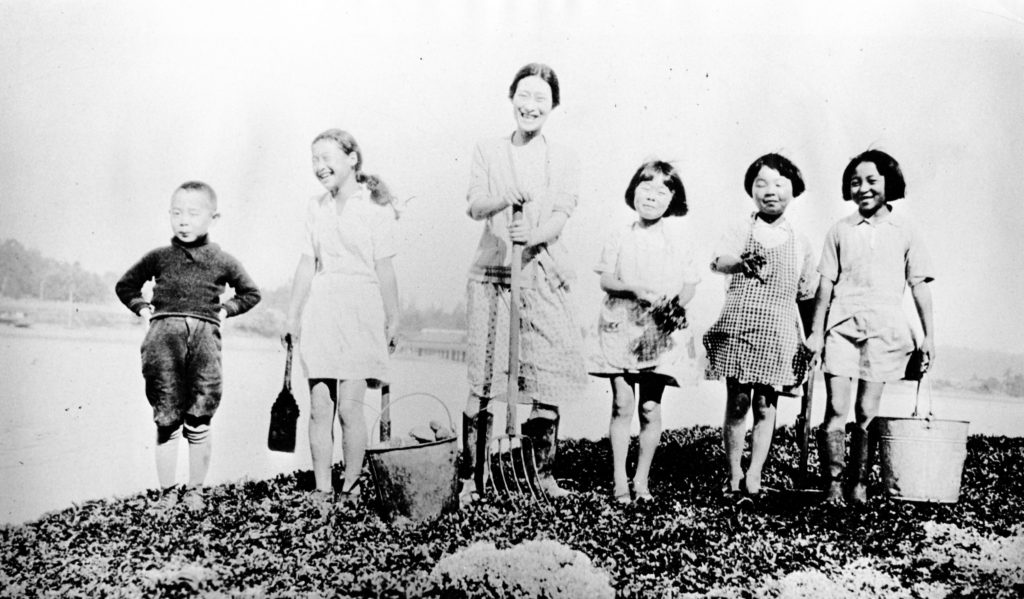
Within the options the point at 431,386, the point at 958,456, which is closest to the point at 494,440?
the point at 431,386

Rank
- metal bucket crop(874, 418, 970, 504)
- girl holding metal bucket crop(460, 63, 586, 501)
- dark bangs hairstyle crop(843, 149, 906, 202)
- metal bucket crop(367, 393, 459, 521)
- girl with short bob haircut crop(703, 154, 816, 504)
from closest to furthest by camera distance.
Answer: metal bucket crop(367, 393, 459, 521) < metal bucket crop(874, 418, 970, 504) < girl with short bob haircut crop(703, 154, 816, 504) < girl holding metal bucket crop(460, 63, 586, 501) < dark bangs hairstyle crop(843, 149, 906, 202)

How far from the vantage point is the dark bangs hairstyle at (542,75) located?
5.36 m

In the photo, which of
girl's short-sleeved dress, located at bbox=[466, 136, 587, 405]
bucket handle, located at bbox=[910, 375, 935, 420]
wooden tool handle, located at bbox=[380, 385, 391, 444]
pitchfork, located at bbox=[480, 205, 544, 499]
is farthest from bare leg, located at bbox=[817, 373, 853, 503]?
wooden tool handle, located at bbox=[380, 385, 391, 444]

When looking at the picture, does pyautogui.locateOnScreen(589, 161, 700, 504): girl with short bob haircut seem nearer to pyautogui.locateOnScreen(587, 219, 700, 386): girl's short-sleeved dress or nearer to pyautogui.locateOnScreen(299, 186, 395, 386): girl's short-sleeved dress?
pyautogui.locateOnScreen(587, 219, 700, 386): girl's short-sleeved dress

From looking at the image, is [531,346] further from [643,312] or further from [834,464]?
[834,464]

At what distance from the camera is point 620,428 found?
515cm

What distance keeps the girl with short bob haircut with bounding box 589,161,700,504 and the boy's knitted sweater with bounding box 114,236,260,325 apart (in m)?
2.03

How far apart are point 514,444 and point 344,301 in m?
1.24

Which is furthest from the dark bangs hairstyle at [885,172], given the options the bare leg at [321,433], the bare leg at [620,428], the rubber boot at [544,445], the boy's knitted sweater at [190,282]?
the boy's knitted sweater at [190,282]

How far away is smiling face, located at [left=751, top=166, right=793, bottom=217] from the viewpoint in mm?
5262

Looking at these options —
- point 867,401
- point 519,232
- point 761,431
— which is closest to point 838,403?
point 867,401

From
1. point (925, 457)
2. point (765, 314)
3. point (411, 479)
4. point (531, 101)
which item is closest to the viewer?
point (411, 479)

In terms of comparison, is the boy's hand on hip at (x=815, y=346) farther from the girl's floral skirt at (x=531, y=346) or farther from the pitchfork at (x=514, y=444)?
the pitchfork at (x=514, y=444)

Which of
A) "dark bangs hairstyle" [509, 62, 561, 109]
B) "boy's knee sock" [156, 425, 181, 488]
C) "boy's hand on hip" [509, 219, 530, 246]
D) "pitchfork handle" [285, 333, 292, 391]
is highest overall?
"dark bangs hairstyle" [509, 62, 561, 109]
